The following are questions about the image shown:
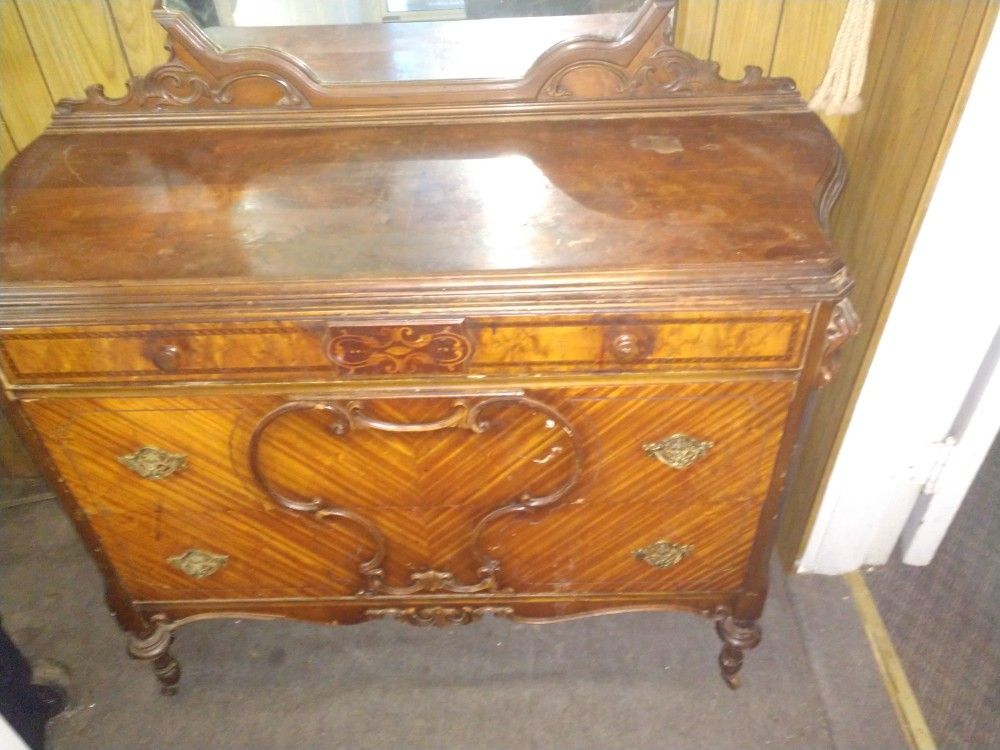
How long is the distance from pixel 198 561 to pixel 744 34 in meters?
1.40

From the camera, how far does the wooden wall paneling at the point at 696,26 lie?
4.64 feet

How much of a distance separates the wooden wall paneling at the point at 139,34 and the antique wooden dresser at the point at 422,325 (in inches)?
5.9

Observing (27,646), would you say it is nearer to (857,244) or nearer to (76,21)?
(76,21)

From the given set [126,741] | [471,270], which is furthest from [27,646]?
[471,270]

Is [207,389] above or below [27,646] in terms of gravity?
above

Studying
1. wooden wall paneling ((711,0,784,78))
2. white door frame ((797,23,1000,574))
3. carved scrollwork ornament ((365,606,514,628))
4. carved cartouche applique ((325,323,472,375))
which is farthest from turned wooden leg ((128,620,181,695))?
wooden wall paneling ((711,0,784,78))

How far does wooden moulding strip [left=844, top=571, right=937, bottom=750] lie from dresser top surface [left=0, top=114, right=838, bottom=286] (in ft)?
3.60

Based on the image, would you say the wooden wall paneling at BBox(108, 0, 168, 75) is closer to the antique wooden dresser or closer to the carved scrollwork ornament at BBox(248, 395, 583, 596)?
the antique wooden dresser

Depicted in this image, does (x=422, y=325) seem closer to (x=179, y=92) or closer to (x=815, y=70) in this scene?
(x=179, y=92)

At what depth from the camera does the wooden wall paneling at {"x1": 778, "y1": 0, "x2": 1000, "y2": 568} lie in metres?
1.20

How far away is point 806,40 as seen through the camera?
144cm

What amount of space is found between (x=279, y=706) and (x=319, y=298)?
1.07 metres

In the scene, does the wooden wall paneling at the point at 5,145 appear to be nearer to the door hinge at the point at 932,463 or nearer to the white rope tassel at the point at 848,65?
the white rope tassel at the point at 848,65

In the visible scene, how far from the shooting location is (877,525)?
1.79 metres
